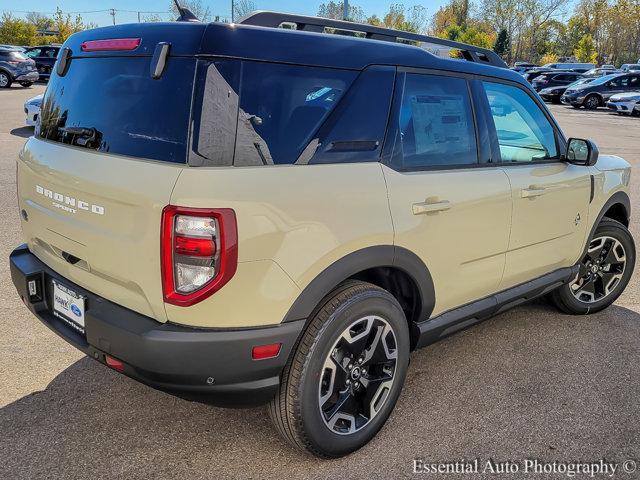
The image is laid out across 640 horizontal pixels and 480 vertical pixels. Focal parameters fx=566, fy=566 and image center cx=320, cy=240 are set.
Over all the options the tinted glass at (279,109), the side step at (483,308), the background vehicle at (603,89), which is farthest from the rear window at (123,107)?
the background vehicle at (603,89)

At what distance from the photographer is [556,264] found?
3766mm

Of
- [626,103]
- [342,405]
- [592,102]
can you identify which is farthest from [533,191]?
[592,102]

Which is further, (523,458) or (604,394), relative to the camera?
(604,394)

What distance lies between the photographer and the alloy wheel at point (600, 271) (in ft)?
13.9

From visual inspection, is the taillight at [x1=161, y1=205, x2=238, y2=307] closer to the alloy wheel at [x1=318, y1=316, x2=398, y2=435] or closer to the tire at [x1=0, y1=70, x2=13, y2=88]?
the alloy wheel at [x1=318, y1=316, x2=398, y2=435]

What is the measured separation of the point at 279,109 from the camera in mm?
2213

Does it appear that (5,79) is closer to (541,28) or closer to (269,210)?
(269,210)

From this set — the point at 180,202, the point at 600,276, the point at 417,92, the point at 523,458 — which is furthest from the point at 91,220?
the point at 600,276

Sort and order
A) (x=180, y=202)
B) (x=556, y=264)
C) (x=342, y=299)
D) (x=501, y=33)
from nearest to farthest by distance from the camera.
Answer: (x=180, y=202), (x=342, y=299), (x=556, y=264), (x=501, y=33)

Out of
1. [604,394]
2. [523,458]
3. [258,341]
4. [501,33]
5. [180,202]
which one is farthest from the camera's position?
[501,33]

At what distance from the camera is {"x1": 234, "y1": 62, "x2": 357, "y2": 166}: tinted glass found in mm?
2135

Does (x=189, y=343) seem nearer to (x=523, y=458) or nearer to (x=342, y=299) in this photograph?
(x=342, y=299)

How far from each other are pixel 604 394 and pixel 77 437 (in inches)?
110

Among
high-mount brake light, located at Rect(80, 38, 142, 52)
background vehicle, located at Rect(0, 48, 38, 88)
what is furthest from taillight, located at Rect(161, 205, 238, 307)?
background vehicle, located at Rect(0, 48, 38, 88)
